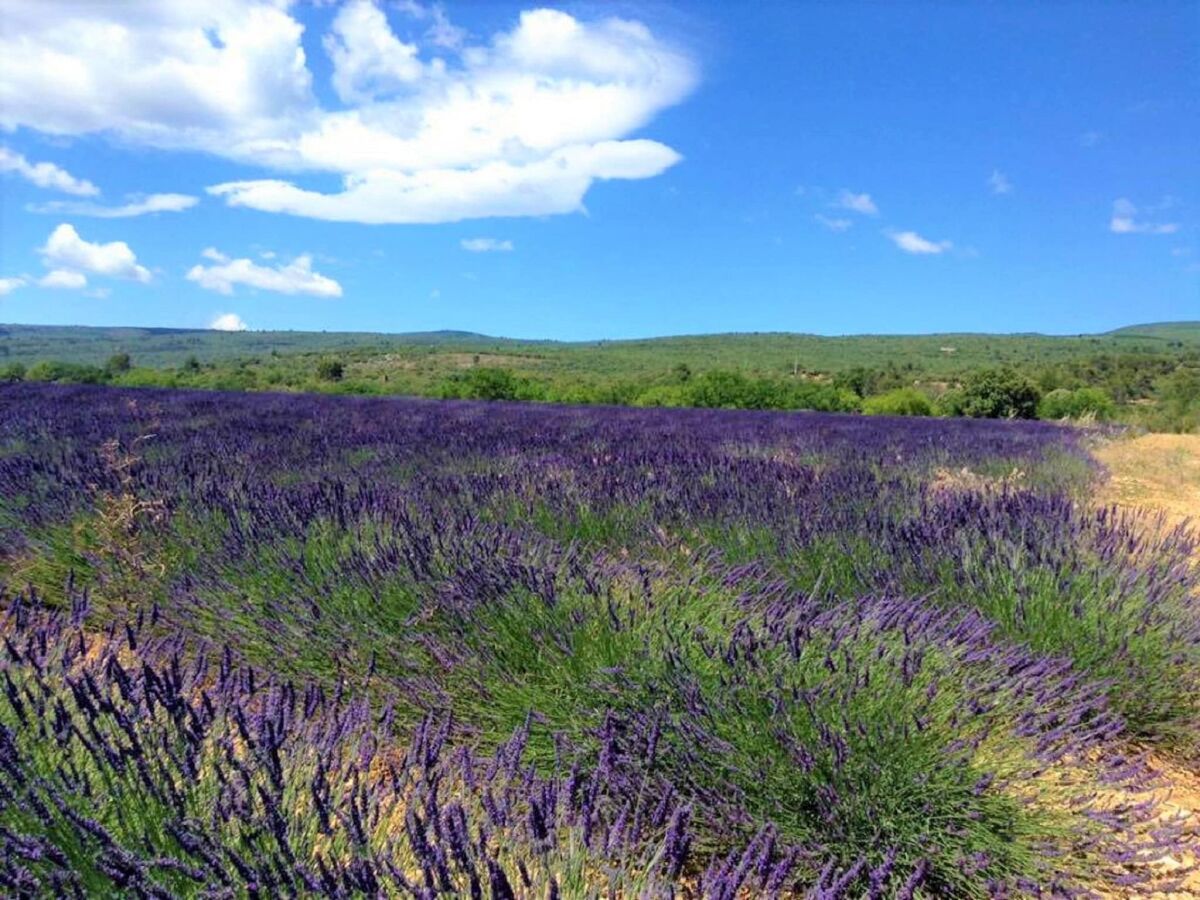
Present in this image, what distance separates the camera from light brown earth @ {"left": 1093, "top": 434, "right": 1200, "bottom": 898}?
1.75 meters

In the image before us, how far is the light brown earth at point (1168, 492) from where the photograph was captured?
5.76ft

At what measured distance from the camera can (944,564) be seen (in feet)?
9.25

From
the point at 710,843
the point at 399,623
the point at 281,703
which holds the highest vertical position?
the point at 281,703

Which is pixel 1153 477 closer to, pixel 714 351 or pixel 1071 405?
pixel 1071 405

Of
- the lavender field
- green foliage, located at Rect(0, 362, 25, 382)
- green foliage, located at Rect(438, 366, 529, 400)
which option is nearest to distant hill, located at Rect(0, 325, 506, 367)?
green foliage, located at Rect(0, 362, 25, 382)

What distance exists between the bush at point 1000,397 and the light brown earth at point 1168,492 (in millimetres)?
13001

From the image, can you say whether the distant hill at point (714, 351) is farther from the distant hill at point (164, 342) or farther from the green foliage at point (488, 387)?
the green foliage at point (488, 387)

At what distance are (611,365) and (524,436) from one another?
223 ft

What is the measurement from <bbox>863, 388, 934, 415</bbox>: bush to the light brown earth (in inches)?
456

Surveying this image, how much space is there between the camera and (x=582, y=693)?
1906 mm

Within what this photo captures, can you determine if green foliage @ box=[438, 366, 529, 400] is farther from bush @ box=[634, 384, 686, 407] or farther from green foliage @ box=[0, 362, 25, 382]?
green foliage @ box=[0, 362, 25, 382]

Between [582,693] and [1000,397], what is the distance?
33.4 m

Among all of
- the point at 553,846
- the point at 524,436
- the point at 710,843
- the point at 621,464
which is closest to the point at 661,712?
the point at 710,843

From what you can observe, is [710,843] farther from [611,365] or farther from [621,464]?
[611,365]
